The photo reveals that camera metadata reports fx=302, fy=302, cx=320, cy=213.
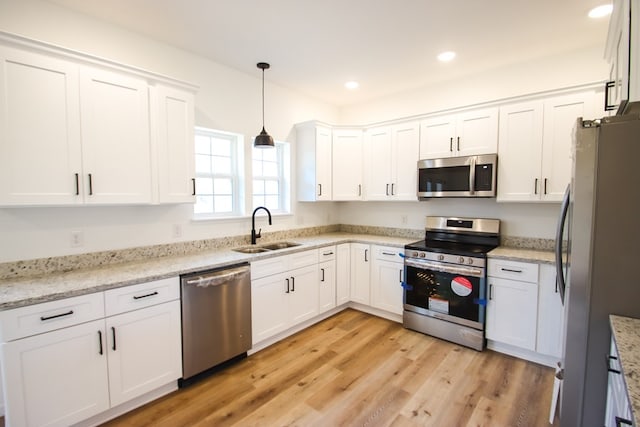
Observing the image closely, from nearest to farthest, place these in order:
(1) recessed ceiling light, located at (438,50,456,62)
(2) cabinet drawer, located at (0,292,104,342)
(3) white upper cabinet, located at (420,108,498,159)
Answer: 1. (2) cabinet drawer, located at (0,292,104,342)
2. (1) recessed ceiling light, located at (438,50,456,62)
3. (3) white upper cabinet, located at (420,108,498,159)

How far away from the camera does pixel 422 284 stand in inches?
126

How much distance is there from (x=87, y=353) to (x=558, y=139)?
3.94 metres

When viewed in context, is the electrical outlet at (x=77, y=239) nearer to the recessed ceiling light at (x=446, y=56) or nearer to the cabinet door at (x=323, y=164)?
the cabinet door at (x=323, y=164)

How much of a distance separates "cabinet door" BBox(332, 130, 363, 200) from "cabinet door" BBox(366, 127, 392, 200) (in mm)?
123

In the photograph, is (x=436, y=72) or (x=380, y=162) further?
(x=380, y=162)

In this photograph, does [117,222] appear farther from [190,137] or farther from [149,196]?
[190,137]

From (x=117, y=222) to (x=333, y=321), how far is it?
2449mm

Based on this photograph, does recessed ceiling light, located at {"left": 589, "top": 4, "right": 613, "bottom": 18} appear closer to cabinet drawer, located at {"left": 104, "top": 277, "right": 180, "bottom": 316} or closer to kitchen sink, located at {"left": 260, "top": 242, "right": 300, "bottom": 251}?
kitchen sink, located at {"left": 260, "top": 242, "right": 300, "bottom": 251}

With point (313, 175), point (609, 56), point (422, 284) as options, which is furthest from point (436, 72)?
point (422, 284)

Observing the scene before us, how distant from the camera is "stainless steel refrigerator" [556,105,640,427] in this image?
1.35 metres

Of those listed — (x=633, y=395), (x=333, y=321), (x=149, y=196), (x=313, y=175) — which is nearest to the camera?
(x=633, y=395)

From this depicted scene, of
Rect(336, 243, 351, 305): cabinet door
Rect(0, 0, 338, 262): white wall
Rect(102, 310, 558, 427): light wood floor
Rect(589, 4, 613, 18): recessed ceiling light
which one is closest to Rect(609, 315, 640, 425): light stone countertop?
Rect(102, 310, 558, 427): light wood floor

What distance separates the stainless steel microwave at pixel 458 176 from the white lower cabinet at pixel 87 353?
107 inches

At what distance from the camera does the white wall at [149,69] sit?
2070 mm
